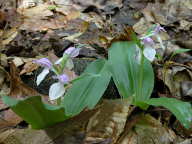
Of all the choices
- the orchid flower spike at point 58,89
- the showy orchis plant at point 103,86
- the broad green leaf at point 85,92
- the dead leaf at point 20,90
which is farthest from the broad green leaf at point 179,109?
the dead leaf at point 20,90

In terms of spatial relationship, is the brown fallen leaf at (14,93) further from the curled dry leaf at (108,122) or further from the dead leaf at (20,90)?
the curled dry leaf at (108,122)

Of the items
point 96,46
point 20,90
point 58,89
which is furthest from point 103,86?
point 96,46

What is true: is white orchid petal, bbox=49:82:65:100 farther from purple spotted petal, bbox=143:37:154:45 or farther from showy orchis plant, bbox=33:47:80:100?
purple spotted petal, bbox=143:37:154:45

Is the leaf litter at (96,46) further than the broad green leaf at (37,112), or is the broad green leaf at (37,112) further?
the leaf litter at (96,46)

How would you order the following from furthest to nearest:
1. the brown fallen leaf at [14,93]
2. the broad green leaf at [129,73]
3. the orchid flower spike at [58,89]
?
1. the broad green leaf at [129,73]
2. the brown fallen leaf at [14,93]
3. the orchid flower spike at [58,89]

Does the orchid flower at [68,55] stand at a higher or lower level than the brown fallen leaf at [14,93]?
higher

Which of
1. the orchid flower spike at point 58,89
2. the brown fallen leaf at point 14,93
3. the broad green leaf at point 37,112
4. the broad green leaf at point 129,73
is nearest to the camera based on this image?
the broad green leaf at point 37,112

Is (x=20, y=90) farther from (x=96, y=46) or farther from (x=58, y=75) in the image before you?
(x=96, y=46)
